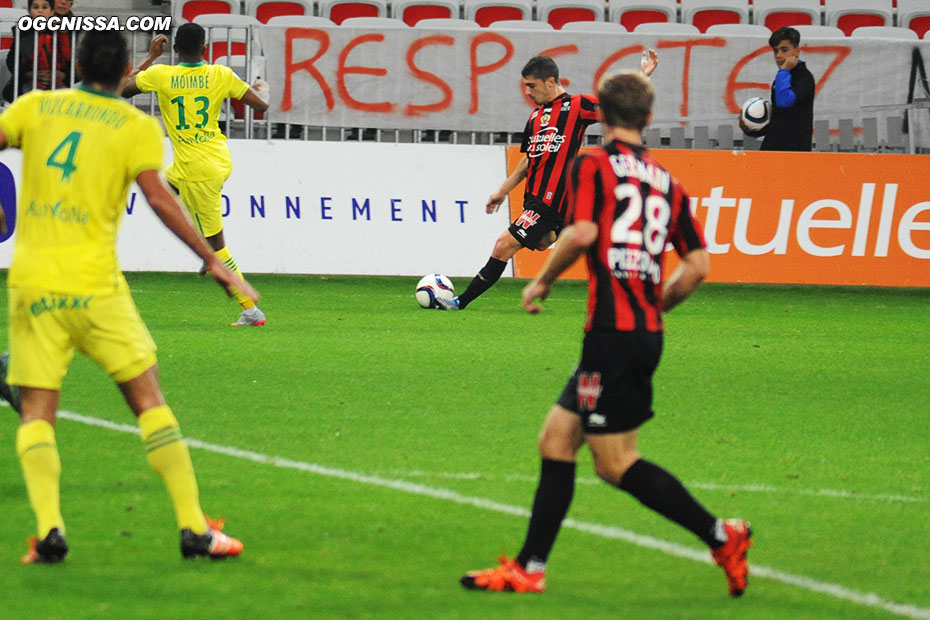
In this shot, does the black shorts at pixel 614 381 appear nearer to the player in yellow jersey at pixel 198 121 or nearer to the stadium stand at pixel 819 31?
the player in yellow jersey at pixel 198 121

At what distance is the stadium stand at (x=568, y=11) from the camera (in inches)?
822

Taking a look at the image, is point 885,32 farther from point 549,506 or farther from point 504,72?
point 549,506

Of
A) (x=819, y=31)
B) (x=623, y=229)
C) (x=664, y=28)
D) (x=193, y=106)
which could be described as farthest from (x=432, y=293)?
(x=819, y=31)

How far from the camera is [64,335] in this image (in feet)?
15.4

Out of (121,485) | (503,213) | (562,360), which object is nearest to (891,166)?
(503,213)

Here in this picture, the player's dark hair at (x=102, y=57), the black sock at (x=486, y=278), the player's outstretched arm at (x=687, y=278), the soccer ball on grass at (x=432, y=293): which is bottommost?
the soccer ball on grass at (x=432, y=293)

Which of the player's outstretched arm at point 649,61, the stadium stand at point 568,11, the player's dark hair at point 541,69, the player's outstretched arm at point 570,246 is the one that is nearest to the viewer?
Result: the player's outstretched arm at point 570,246

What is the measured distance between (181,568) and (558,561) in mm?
1255

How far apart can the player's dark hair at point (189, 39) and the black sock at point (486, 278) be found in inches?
119

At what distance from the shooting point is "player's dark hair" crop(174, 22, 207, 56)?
11.4 m

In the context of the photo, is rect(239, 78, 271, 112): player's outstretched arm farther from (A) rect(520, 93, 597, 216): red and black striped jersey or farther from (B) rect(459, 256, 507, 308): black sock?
(B) rect(459, 256, 507, 308): black sock

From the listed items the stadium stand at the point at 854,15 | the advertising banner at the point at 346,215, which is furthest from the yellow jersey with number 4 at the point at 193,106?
the stadium stand at the point at 854,15

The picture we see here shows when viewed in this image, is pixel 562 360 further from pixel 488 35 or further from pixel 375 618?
pixel 488 35

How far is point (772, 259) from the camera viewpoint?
50.3 ft
